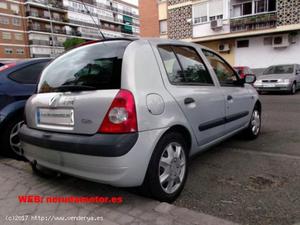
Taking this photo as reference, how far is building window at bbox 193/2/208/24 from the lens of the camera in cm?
2155

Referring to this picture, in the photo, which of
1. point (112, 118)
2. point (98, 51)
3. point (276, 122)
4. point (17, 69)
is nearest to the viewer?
point (112, 118)

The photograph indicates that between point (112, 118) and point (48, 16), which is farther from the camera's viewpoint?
point (48, 16)

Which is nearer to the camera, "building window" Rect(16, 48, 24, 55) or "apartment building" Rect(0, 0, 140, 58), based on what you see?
"building window" Rect(16, 48, 24, 55)

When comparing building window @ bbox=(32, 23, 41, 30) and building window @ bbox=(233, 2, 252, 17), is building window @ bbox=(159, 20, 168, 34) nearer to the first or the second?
building window @ bbox=(233, 2, 252, 17)

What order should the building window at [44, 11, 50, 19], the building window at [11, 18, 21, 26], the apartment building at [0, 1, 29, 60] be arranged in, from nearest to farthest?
the apartment building at [0, 1, 29, 60] → the building window at [11, 18, 21, 26] → the building window at [44, 11, 50, 19]

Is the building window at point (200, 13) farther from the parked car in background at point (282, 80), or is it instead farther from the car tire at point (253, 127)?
the car tire at point (253, 127)

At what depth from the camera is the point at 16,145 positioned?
13.0ft

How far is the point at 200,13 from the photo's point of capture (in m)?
21.8

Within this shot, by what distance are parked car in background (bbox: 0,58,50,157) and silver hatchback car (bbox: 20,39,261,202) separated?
1.07 metres

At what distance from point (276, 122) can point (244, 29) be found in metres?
15.6

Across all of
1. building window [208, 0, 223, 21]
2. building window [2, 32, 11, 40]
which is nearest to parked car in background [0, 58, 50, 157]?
building window [208, 0, 223, 21]

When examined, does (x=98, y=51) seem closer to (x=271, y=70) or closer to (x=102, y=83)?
(x=102, y=83)

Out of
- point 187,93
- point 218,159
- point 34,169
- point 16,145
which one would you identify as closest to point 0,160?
point 16,145

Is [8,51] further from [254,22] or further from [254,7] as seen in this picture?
[254,22]
